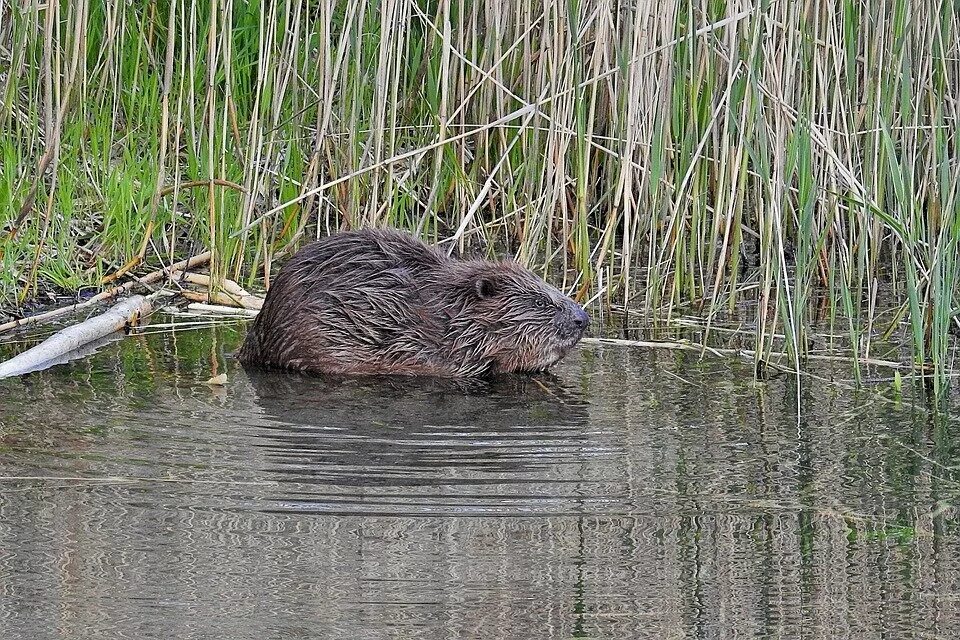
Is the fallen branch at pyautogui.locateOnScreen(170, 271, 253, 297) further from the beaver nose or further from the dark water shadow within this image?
the beaver nose

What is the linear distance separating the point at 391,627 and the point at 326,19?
2.97m

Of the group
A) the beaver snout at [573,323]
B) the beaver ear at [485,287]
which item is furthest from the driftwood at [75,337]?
the beaver snout at [573,323]

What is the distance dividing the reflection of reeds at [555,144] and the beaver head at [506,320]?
12.7 inches

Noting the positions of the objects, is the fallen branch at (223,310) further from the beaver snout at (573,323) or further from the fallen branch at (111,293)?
the beaver snout at (573,323)

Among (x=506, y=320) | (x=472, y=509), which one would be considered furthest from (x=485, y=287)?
(x=472, y=509)

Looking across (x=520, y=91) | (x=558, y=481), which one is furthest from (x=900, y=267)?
(x=558, y=481)

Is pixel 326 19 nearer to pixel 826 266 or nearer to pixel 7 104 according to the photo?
pixel 7 104

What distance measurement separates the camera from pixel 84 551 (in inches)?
102

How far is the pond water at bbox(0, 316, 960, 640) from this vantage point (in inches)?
90.7

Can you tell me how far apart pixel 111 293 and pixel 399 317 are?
1.16 metres

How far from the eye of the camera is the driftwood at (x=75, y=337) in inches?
162

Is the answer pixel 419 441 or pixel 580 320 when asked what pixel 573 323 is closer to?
pixel 580 320

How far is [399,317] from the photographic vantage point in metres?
4.55

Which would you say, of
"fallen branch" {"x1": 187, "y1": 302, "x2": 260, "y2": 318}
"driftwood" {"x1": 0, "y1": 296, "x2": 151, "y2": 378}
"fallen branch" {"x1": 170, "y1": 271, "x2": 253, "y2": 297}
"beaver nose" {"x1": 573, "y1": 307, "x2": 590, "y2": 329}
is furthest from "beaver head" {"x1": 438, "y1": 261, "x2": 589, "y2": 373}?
"driftwood" {"x1": 0, "y1": 296, "x2": 151, "y2": 378}
